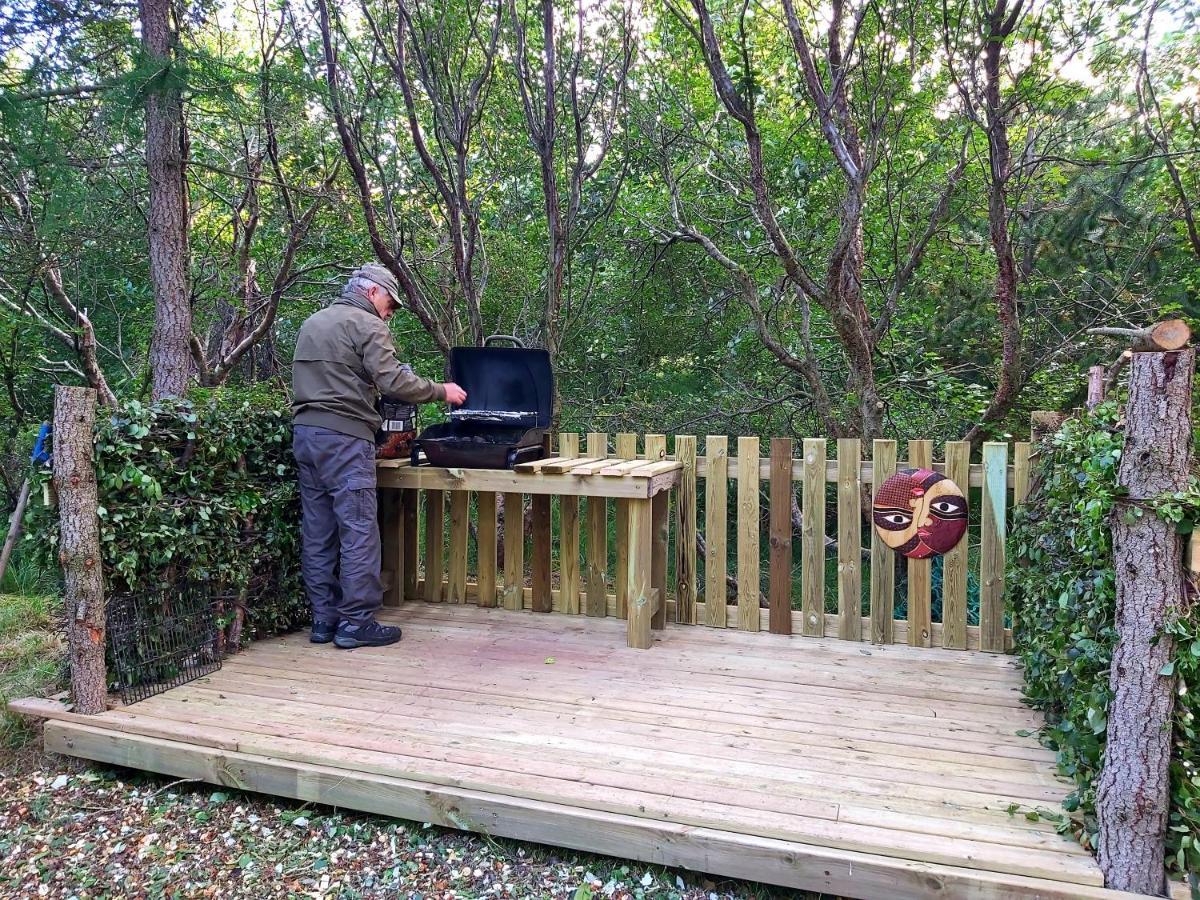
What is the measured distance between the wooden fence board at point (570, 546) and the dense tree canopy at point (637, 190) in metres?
1.12

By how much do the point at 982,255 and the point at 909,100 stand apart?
226 centimetres

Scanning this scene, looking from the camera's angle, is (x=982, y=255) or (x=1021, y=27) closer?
(x=1021, y=27)

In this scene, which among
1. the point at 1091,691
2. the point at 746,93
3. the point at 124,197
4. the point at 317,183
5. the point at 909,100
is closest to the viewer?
the point at 1091,691

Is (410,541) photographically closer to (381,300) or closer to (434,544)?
(434,544)

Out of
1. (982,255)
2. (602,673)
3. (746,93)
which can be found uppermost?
(746,93)

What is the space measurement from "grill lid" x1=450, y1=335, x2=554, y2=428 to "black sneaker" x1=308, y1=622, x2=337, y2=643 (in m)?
1.26

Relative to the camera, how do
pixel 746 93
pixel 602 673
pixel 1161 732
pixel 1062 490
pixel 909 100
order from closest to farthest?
1. pixel 1161 732
2. pixel 1062 490
3. pixel 602 673
4. pixel 746 93
5. pixel 909 100

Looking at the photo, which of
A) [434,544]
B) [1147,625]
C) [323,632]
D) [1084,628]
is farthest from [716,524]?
[1147,625]

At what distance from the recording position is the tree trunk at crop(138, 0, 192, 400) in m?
4.42

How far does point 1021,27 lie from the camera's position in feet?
14.4

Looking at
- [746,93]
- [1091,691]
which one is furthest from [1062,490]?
[746,93]

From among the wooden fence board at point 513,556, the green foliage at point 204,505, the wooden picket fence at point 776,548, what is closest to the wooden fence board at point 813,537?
the wooden picket fence at point 776,548

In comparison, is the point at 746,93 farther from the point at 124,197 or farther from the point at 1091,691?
the point at 124,197

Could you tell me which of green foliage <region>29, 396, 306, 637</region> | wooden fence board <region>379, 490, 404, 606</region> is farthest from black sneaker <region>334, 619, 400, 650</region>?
wooden fence board <region>379, 490, 404, 606</region>
